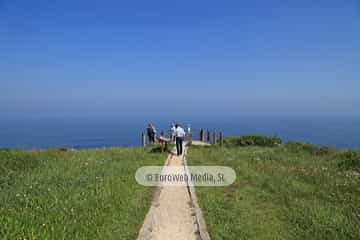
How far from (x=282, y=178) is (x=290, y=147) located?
12.0 meters

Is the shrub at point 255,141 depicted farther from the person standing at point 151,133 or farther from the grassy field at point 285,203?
the grassy field at point 285,203

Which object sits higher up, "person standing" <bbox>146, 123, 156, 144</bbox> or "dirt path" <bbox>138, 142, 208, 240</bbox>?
"person standing" <bbox>146, 123, 156, 144</bbox>

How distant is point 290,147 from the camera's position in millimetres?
22391

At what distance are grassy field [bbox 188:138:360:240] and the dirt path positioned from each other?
1.55ft

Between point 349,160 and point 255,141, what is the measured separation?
1254cm

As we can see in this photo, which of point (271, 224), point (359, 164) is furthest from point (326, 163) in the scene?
point (271, 224)

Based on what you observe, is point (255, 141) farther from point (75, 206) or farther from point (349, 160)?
point (75, 206)

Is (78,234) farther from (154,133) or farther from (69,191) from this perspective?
(154,133)

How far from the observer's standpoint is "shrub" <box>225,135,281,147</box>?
27.7m

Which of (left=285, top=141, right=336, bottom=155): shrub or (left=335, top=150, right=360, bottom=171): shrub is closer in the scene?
(left=335, top=150, right=360, bottom=171): shrub

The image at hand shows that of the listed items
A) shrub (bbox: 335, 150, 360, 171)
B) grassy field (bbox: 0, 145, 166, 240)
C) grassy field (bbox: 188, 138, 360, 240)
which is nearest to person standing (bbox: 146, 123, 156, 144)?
grassy field (bbox: 188, 138, 360, 240)

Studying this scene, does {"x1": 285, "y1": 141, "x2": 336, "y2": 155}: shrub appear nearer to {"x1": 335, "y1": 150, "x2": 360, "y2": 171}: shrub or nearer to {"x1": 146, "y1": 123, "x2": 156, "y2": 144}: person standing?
{"x1": 335, "y1": 150, "x2": 360, "y2": 171}: shrub

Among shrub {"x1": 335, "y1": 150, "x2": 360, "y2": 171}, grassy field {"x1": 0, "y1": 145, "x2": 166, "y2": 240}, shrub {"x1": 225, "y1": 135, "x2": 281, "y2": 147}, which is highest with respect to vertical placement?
grassy field {"x1": 0, "y1": 145, "x2": 166, "y2": 240}

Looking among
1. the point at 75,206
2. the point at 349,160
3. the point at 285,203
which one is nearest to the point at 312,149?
the point at 349,160
